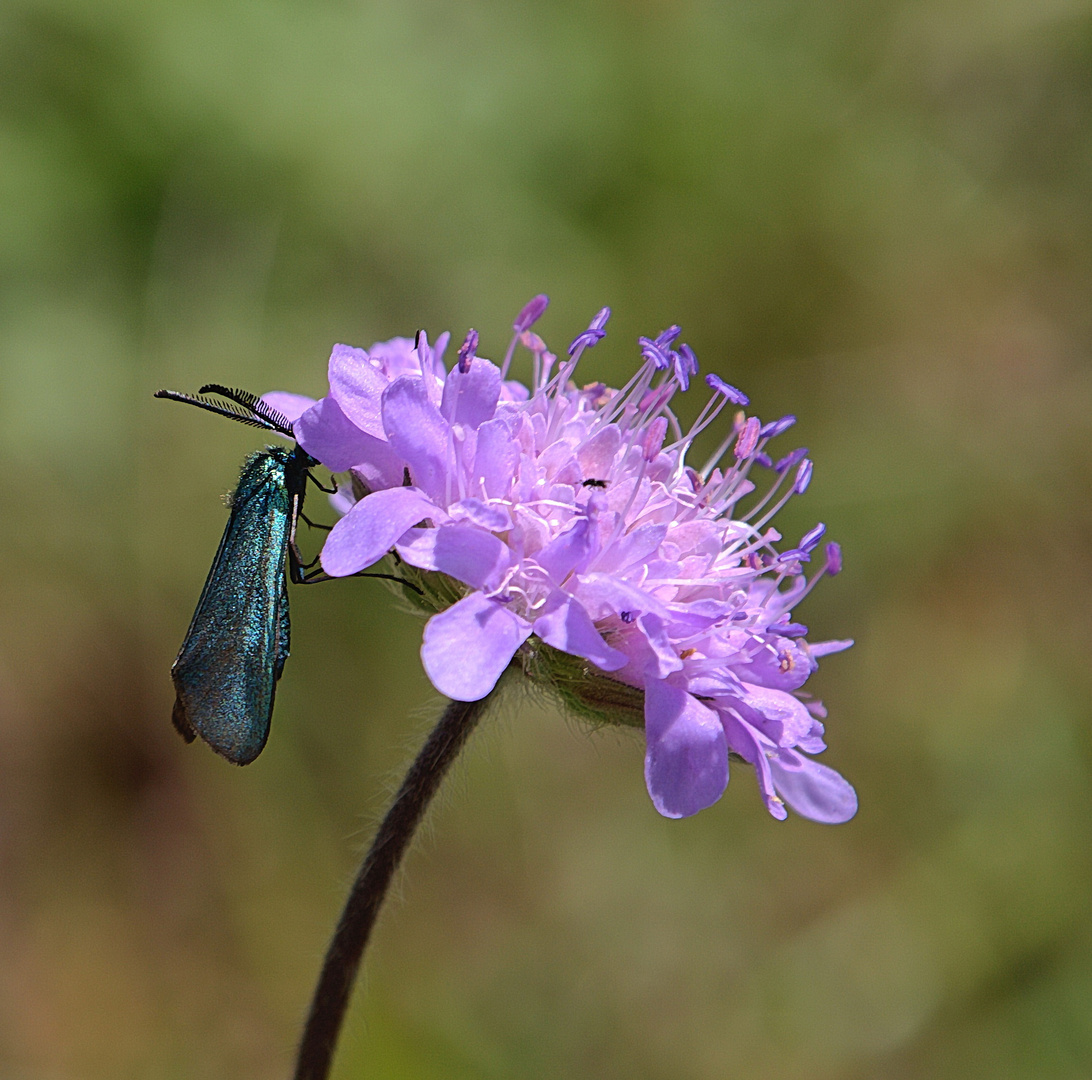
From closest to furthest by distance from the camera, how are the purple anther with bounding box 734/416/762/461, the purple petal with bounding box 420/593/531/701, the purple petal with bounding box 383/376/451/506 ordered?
the purple petal with bounding box 420/593/531/701
the purple petal with bounding box 383/376/451/506
the purple anther with bounding box 734/416/762/461

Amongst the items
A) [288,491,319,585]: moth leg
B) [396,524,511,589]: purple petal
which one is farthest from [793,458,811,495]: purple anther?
[288,491,319,585]: moth leg

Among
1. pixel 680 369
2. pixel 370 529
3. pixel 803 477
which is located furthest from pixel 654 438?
pixel 370 529

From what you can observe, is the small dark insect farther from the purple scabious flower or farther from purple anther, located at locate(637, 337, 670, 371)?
purple anther, located at locate(637, 337, 670, 371)

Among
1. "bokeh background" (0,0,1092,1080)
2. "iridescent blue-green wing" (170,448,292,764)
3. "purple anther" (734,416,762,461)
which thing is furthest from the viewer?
"bokeh background" (0,0,1092,1080)

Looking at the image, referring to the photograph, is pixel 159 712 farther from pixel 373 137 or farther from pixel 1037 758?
pixel 1037 758

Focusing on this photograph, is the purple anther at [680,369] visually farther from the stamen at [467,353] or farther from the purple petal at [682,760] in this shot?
the purple petal at [682,760]

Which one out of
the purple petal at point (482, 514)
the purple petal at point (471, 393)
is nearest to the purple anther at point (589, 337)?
the purple petal at point (471, 393)
